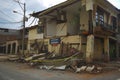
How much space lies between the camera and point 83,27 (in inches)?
878

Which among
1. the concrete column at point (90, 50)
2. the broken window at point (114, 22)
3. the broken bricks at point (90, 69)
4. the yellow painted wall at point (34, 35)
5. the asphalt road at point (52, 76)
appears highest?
the broken window at point (114, 22)

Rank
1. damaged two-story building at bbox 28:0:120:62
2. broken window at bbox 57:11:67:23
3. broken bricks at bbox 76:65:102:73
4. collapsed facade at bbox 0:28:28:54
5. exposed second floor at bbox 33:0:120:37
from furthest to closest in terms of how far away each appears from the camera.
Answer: collapsed facade at bbox 0:28:28:54, broken window at bbox 57:11:67:23, exposed second floor at bbox 33:0:120:37, damaged two-story building at bbox 28:0:120:62, broken bricks at bbox 76:65:102:73

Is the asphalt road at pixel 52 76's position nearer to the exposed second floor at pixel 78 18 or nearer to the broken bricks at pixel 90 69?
the broken bricks at pixel 90 69

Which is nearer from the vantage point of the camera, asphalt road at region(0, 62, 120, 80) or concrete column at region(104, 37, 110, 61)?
asphalt road at region(0, 62, 120, 80)

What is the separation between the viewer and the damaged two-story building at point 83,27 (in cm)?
1905

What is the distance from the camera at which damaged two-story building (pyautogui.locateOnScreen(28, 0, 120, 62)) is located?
19.0m

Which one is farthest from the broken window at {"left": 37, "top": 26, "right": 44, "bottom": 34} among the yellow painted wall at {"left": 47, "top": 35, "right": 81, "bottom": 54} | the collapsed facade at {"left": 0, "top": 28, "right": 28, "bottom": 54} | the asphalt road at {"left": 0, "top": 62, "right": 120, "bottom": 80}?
the asphalt road at {"left": 0, "top": 62, "right": 120, "bottom": 80}

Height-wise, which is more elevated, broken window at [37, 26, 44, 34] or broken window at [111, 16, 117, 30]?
broken window at [111, 16, 117, 30]

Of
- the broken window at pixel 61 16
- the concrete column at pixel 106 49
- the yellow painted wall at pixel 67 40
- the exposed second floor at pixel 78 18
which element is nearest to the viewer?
the exposed second floor at pixel 78 18

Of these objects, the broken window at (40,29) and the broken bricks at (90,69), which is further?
the broken window at (40,29)

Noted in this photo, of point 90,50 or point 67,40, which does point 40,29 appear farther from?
point 90,50

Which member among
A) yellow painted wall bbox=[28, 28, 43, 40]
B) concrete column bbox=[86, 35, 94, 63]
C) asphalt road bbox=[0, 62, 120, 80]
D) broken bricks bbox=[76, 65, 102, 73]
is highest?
yellow painted wall bbox=[28, 28, 43, 40]

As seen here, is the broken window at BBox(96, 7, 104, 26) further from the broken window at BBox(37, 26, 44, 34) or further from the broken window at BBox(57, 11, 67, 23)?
the broken window at BBox(37, 26, 44, 34)

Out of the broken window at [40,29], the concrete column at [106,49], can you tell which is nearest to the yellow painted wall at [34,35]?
the broken window at [40,29]
